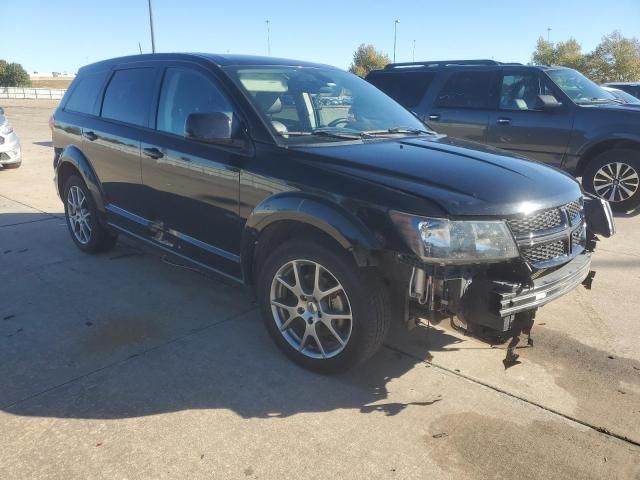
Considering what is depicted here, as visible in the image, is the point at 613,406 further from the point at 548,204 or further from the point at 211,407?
the point at 211,407

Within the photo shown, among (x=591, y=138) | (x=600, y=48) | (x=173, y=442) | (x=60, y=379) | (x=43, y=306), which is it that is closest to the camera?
(x=173, y=442)

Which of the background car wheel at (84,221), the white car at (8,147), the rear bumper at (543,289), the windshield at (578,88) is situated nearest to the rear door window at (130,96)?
the background car wheel at (84,221)

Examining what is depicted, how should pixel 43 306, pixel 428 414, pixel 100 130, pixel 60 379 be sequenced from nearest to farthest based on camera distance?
pixel 428 414 < pixel 60 379 < pixel 43 306 < pixel 100 130

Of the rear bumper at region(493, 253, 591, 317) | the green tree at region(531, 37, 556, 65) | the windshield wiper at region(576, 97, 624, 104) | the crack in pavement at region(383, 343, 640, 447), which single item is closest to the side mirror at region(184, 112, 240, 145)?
the crack in pavement at region(383, 343, 640, 447)

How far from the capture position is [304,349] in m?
3.28

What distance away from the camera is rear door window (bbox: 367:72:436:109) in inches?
335

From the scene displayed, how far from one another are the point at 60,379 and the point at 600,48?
54.8 m

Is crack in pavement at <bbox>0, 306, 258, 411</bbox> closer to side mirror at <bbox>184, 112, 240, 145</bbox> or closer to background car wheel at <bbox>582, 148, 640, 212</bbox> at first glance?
side mirror at <bbox>184, 112, 240, 145</bbox>

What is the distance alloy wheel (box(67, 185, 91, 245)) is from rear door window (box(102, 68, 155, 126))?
38.6 inches

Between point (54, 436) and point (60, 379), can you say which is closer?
point (54, 436)

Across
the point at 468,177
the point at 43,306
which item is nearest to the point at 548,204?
the point at 468,177

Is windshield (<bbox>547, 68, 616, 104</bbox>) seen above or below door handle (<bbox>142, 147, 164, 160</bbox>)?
above

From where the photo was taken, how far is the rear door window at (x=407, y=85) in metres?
8.52

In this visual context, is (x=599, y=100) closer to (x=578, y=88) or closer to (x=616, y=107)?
(x=578, y=88)
